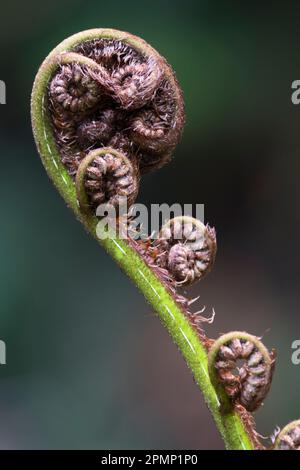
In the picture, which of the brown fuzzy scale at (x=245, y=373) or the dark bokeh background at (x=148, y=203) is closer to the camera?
the brown fuzzy scale at (x=245, y=373)

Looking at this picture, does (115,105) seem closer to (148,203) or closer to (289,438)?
(289,438)

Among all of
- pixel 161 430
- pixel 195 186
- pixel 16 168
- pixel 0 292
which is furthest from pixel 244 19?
pixel 161 430

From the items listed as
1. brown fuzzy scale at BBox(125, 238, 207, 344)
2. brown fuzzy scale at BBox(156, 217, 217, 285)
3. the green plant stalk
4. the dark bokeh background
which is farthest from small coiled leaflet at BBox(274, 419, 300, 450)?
the dark bokeh background

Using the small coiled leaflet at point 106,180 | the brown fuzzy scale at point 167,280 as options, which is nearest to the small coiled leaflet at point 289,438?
the brown fuzzy scale at point 167,280

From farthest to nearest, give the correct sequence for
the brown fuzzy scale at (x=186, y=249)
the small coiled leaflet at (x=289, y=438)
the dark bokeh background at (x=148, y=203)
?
the dark bokeh background at (x=148, y=203) → the brown fuzzy scale at (x=186, y=249) → the small coiled leaflet at (x=289, y=438)

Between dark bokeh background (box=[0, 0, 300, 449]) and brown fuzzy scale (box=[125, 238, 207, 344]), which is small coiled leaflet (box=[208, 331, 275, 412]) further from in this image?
dark bokeh background (box=[0, 0, 300, 449])

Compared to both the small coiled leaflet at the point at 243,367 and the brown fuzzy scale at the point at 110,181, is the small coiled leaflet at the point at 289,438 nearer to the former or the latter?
the small coiled leaflet at the point at 243,367
